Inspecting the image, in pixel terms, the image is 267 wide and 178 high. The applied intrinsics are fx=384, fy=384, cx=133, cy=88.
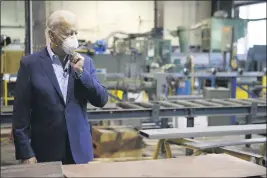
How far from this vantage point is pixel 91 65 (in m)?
2.03

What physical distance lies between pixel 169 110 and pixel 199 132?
1.07 meters

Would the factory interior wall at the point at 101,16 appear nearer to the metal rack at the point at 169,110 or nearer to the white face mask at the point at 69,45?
the metal rack at the point at 169,110

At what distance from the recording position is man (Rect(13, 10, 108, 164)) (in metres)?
1.92

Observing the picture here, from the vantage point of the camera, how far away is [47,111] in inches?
77.0

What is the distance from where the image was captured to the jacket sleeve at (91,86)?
187 cm

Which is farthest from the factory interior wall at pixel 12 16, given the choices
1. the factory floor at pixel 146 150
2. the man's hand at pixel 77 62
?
the man's hand at pixel 77 62

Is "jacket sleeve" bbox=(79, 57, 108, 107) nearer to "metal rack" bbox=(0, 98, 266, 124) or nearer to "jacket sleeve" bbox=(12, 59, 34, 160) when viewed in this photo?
"jacket sleeve" bbox=(12, 59, 34, 160)

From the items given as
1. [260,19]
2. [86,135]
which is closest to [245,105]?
[86,135]

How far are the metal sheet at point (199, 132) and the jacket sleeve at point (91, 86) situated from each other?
38.7 inches

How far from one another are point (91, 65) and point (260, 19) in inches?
483

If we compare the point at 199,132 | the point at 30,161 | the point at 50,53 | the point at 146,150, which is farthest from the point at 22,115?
the point at 146,150

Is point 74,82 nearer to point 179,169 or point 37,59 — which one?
point 37,59

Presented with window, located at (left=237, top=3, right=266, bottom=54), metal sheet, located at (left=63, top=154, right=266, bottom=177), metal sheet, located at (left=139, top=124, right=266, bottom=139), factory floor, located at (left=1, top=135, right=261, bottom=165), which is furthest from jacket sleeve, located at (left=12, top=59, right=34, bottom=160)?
window, located at (left=237, top=3, right=266, bottom=54)

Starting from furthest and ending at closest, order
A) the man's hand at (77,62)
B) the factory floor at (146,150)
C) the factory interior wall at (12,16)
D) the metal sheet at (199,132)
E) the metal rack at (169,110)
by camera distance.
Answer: the factory interior wall at (12,16)
the factory floor at (146,150)
the metal rack at (169,110)
the metal sheet at (199,132)
the man's hand at (77,62)
